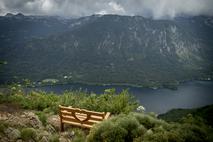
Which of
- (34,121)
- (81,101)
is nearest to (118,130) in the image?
(34,121)

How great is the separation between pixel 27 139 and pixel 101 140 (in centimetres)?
183

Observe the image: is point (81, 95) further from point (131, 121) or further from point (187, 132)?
point (187, 132)

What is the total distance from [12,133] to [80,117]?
2.57 meters

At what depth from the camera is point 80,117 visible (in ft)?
29.4

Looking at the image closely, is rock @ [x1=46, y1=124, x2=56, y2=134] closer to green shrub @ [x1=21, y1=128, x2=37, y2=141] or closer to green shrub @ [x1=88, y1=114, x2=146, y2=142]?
green shrub @ [x1=21, y1=128, x2=37, y2=141]

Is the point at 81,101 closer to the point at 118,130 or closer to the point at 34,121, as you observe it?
the point at 34,121

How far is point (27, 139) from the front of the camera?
6711 mm

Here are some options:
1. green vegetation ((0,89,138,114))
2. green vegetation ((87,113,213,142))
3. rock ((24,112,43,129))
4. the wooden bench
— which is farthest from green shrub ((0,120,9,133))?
green vegetation ((0,89,138,114))

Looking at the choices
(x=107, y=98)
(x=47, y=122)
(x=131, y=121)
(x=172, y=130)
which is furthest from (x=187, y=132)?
(x=107, y=98)

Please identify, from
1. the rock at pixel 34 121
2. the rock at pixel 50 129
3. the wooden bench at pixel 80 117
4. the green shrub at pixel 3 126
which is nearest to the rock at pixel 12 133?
the green shrub at pixel 3 126

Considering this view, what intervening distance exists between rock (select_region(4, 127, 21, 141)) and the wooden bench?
2.03 meters

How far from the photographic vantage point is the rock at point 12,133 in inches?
266

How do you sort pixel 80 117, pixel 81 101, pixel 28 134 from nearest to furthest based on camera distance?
pixel 28 134, pixel 80 117, pixel 81 101

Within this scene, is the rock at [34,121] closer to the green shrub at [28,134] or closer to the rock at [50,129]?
the rock at [50,129]
